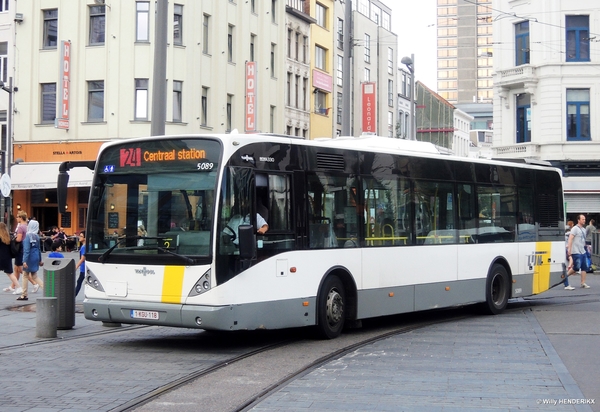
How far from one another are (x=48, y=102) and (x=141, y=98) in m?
4.76

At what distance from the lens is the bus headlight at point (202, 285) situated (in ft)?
36.1

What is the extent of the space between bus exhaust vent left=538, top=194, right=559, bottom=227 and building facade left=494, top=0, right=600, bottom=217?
24.0 m

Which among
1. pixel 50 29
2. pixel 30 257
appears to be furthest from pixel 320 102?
pixel 30 257

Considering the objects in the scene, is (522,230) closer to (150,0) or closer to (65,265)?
(65,265)

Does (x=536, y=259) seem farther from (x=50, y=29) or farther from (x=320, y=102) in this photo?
(x=320, y=102)

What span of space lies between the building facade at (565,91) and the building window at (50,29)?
21.5m

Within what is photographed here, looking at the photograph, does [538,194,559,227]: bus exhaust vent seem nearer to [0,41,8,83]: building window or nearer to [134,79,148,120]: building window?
[134,79,148,120]: building window

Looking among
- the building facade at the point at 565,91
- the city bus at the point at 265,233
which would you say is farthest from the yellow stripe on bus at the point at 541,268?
the building facade at the point at 565,91

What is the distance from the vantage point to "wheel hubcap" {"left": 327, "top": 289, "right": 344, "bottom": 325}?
41.7 feet

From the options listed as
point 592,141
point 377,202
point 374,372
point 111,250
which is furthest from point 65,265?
point 592,141

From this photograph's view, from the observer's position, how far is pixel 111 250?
1181cm

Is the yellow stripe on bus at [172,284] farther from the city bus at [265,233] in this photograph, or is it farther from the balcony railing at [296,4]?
the balcony railing at [296,4]

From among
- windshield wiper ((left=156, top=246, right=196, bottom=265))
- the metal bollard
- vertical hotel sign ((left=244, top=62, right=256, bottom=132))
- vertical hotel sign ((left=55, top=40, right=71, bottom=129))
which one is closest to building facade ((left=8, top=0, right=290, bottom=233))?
vertical hotel sign ((left=55, top=40, right=71, bottom=129))

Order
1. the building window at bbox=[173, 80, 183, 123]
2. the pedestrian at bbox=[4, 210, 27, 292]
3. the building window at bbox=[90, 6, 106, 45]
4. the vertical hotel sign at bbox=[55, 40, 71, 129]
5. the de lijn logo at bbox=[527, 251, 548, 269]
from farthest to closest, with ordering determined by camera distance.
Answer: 1. the building window at bbox=[173, 80, 183, 123]
2. the building window at bbox=[90, 6, 106, 45]
3. the vertical hotel sign at bbox=[55, 40, 71, 129]
4. the pedestrian at bbox=[4, 210, 27, 292]
5. the de lijn logo at bbox=[527, 251, 548, 269]
